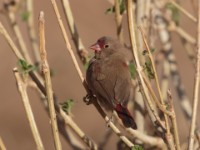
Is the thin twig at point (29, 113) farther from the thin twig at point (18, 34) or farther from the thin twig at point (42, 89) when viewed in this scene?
the thin twig at point (18, 34)

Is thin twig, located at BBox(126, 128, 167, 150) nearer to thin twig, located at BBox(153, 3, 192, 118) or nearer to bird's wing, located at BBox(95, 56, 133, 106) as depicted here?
bird's wing, located at BBox(95, 56, 133, 106)

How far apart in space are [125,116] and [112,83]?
23 cm

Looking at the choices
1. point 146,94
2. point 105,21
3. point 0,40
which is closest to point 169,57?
point 146,94

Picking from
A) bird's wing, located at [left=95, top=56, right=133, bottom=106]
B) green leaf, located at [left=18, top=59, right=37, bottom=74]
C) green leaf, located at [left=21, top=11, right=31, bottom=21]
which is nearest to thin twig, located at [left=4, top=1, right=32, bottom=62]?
green leaf, located at [left=21, top=11, right=31, bottom=21]

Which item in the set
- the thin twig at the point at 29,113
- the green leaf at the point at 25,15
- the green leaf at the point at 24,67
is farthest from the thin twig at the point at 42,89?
the green leaf at the point at 25,15

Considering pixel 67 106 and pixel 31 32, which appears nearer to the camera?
pixel 67 106

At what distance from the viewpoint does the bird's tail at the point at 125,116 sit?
351cm

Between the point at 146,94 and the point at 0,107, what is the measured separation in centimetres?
698

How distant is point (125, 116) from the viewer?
11.6 feet

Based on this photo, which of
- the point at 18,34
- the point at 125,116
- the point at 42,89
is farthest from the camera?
the point at 18,34

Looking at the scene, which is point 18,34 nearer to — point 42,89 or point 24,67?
point 24,67

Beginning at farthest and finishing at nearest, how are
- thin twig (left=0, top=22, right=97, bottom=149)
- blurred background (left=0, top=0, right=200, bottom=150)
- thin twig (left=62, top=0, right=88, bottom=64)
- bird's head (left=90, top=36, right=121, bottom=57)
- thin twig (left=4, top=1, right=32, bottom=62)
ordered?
blurred background (left=0, top=0, right=200, bottom=150) < thin twig (left=4, top=1, right=32, bottom=62) < bird's head (left=90, top=36, right=121, bottom=57) < thin twig (left=62, top=0, right=88, bottom=64) < thin twig (left=0, top=22, right=97, bottom=149)

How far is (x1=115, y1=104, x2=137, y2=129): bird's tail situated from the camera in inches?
138

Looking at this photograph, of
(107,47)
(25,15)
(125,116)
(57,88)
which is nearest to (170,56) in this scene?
(107,47)
